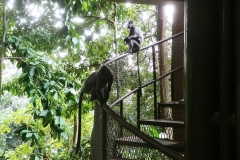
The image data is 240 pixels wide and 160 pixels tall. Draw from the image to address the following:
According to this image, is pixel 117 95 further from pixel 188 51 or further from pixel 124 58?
pixel 188 51

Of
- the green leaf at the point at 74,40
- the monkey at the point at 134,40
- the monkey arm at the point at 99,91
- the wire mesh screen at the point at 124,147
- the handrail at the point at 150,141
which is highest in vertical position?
the monkey at the point at 134,40

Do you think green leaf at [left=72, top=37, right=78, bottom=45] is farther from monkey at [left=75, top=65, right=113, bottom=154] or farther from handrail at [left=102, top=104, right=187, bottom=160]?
handrail at [left=102, top=104, right=187, bottom=160]

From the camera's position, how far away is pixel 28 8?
566cm

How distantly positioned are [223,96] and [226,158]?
0.26 meters

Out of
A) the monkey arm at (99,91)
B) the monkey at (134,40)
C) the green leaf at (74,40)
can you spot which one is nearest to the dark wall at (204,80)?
the monkey arm at (99,91)

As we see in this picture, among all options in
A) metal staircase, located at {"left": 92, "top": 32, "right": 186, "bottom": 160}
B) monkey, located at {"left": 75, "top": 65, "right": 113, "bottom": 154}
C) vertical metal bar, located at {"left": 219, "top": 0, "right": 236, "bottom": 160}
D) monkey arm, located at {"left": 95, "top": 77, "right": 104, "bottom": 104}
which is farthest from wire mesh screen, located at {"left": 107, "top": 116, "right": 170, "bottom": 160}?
vertical metal bar, located at {"left": 219, "top": 0, "right": 236, "bottom": 160}

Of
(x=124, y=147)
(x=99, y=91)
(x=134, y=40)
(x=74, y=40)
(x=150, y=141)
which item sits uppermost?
(x=134, y=40)

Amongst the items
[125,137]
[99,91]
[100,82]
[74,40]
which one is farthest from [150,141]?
[74,40]

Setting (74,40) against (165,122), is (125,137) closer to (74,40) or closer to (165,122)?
(165,122)

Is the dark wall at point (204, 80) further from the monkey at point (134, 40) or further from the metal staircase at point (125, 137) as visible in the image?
the monkey at point (134, 40)

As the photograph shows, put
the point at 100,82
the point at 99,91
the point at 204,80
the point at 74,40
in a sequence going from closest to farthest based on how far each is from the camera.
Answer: the point at 204,80, the point at 99,91, the point at 100,82, the point at 74,40

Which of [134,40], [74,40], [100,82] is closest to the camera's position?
[100,82]

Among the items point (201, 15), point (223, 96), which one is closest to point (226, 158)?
point (223, 96)

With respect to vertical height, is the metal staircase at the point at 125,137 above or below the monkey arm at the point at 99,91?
below
